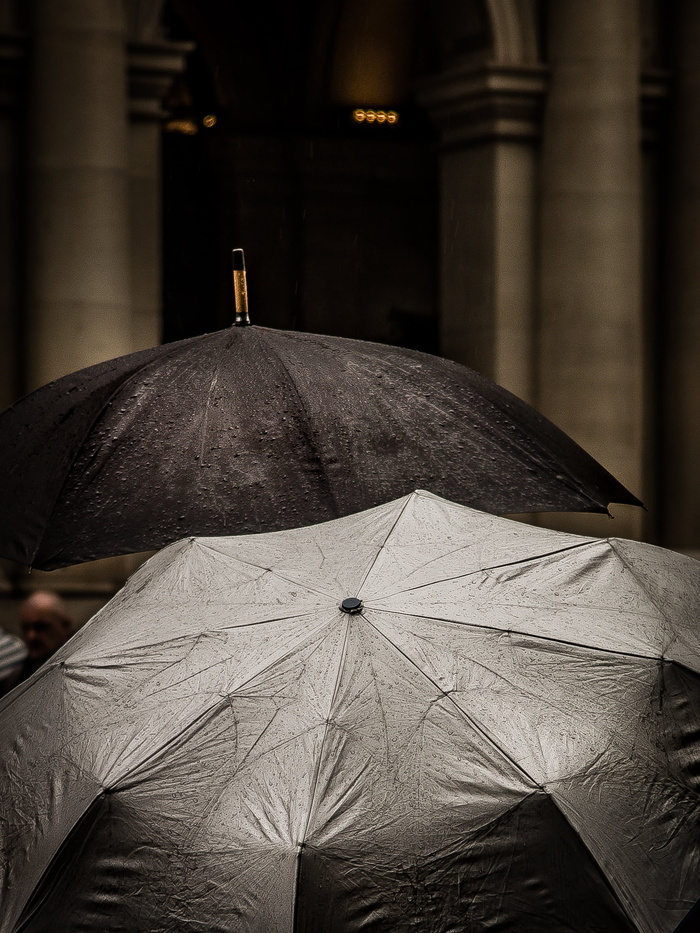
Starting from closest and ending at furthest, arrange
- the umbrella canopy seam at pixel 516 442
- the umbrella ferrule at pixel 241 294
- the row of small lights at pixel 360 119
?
the umbrella canopy seam at pixel 516 442 < the umbrella ferrule at pixel 241 294 < the row of small lights at pixel 360 119

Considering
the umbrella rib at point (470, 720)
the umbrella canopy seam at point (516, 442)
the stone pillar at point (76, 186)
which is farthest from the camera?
the stone pillar at point (76, 186)

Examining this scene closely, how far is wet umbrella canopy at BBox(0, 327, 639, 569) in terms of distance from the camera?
15.0ft

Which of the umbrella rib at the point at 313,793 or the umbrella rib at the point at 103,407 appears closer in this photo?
the umbrella rib at the point at 313,793

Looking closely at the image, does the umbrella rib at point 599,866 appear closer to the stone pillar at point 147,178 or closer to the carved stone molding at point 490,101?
the stone pillar at point 147,178

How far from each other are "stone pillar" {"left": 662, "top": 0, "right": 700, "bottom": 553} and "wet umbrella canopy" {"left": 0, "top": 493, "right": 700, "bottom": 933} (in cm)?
999

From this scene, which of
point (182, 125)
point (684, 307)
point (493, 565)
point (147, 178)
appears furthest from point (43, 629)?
point (182, 125)

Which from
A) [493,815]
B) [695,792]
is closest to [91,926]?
[493,815]

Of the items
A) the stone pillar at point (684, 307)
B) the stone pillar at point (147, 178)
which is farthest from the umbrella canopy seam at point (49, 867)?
the stone pillar at point (684, 307)

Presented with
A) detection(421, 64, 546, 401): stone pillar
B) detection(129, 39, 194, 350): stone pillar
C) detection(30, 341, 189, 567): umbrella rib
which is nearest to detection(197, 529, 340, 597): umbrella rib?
detection(30, 341, 189, 567): umbrella rib

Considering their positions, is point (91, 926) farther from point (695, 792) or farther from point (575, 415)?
point (575, 415)

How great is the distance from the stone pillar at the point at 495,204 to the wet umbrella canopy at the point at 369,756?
9328mm

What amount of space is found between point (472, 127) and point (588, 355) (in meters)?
2.17

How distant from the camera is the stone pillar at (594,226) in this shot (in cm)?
1225

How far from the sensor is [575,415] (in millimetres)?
12367
